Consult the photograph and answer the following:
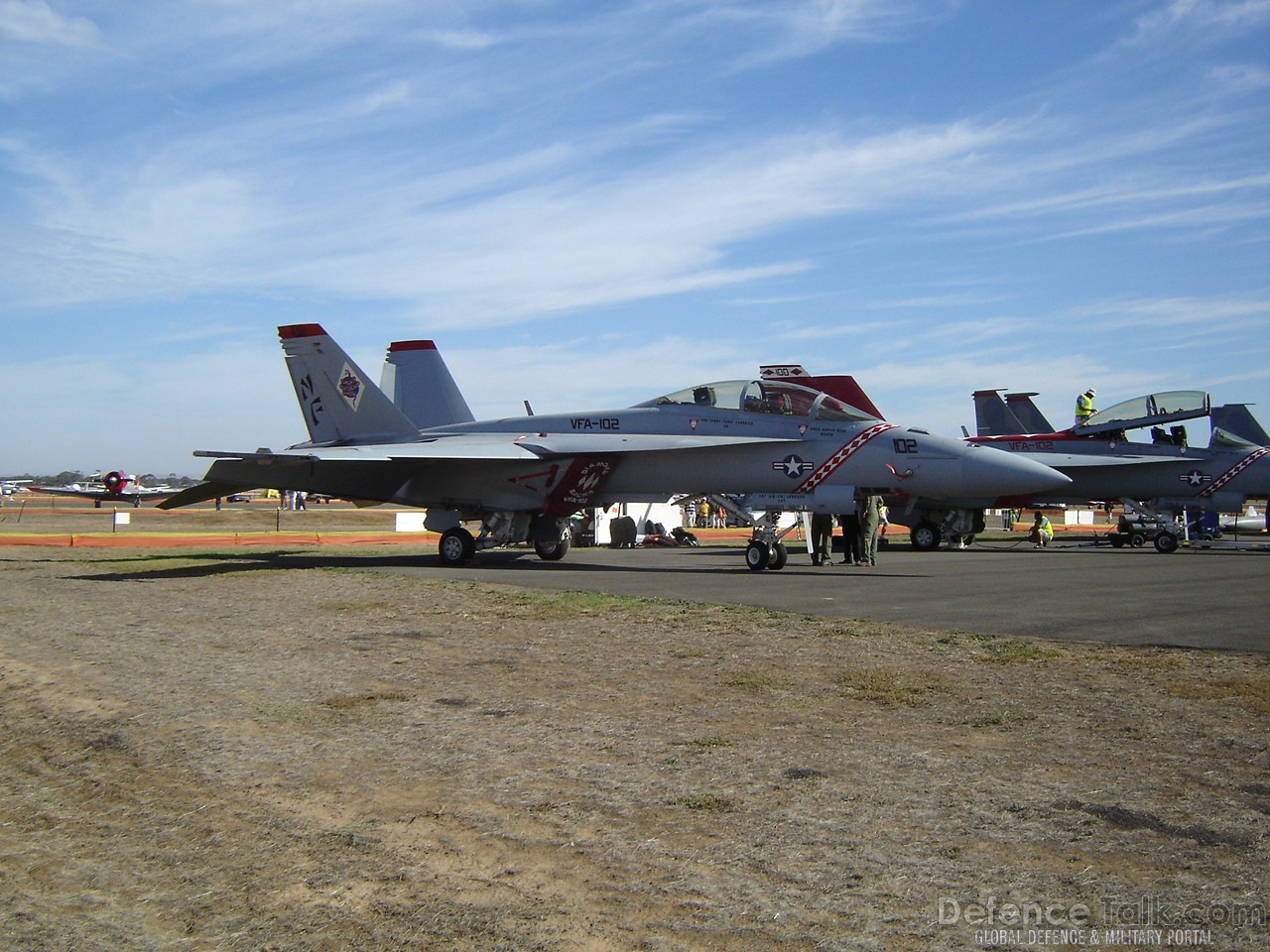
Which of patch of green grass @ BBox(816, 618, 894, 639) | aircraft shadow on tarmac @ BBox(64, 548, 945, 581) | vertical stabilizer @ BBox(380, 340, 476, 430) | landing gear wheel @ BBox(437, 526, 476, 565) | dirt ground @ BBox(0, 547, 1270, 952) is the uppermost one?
vertical stabilizer @ BBox(380, 340, 476, 430)

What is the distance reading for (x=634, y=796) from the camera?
4.52 m

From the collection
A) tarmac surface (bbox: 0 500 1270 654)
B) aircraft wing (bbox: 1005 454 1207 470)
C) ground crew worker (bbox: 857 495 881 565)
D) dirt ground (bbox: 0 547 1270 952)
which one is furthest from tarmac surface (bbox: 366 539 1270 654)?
aircraft wing (bbox: 1005 454 1207 470)

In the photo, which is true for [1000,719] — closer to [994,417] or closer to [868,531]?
[868,531]

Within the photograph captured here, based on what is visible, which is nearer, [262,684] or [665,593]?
[262,684]

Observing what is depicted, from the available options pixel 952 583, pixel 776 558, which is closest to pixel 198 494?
pixel 776 558

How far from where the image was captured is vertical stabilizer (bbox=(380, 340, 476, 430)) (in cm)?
2259

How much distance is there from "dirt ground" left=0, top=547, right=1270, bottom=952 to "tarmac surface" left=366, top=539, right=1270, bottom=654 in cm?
153

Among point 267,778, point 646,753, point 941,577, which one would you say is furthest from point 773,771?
point 941,577

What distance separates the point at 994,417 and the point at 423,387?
19.8 meters

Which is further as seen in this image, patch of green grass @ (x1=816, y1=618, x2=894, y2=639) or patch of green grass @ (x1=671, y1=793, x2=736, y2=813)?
patch of green grass @ (x1=816, y1=618, x2=894, y2=639)

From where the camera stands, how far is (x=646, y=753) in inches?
204

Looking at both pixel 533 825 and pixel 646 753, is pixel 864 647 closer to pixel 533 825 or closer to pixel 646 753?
pixel 646 753

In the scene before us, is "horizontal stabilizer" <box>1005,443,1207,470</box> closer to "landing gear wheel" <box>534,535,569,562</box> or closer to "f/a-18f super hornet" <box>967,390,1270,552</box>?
"f/a-18f super hornet" <box>967,390,1270,552</box>

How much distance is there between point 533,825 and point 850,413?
12743 millimetres
